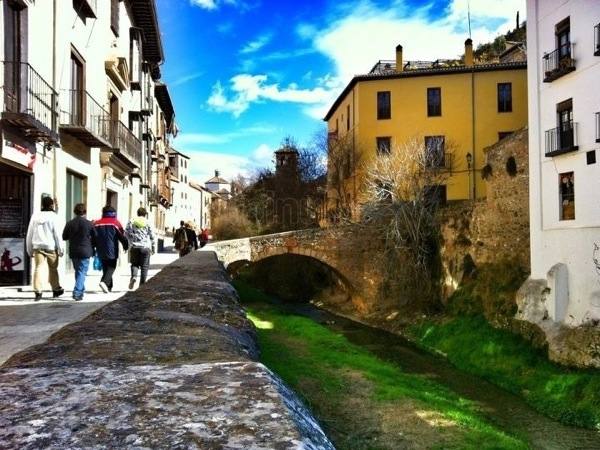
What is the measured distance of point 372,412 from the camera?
1089 centimetres

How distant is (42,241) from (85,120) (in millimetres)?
5954

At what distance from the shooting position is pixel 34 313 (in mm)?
7281

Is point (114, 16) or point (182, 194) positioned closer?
point (114, 16)

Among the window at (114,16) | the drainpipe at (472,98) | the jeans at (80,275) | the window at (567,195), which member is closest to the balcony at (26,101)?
the jeans at (80,275)

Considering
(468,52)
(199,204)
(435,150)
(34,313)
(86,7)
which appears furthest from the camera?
(199,204)

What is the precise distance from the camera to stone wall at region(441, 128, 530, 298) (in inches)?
789

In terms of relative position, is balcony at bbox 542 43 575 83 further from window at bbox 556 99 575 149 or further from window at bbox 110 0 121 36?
window at bbox 110 0 121 36

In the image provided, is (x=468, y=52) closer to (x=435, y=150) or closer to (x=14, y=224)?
(x=435, y=150)

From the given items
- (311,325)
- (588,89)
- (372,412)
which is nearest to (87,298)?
(372,412)

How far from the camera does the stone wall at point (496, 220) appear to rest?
2005cm

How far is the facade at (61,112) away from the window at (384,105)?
1693 cm

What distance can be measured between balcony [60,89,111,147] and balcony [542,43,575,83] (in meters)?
12.9

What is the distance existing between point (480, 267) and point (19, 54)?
1758cm

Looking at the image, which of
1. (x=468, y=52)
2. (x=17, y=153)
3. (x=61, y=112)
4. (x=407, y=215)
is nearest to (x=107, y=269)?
(x=17, y=153)
